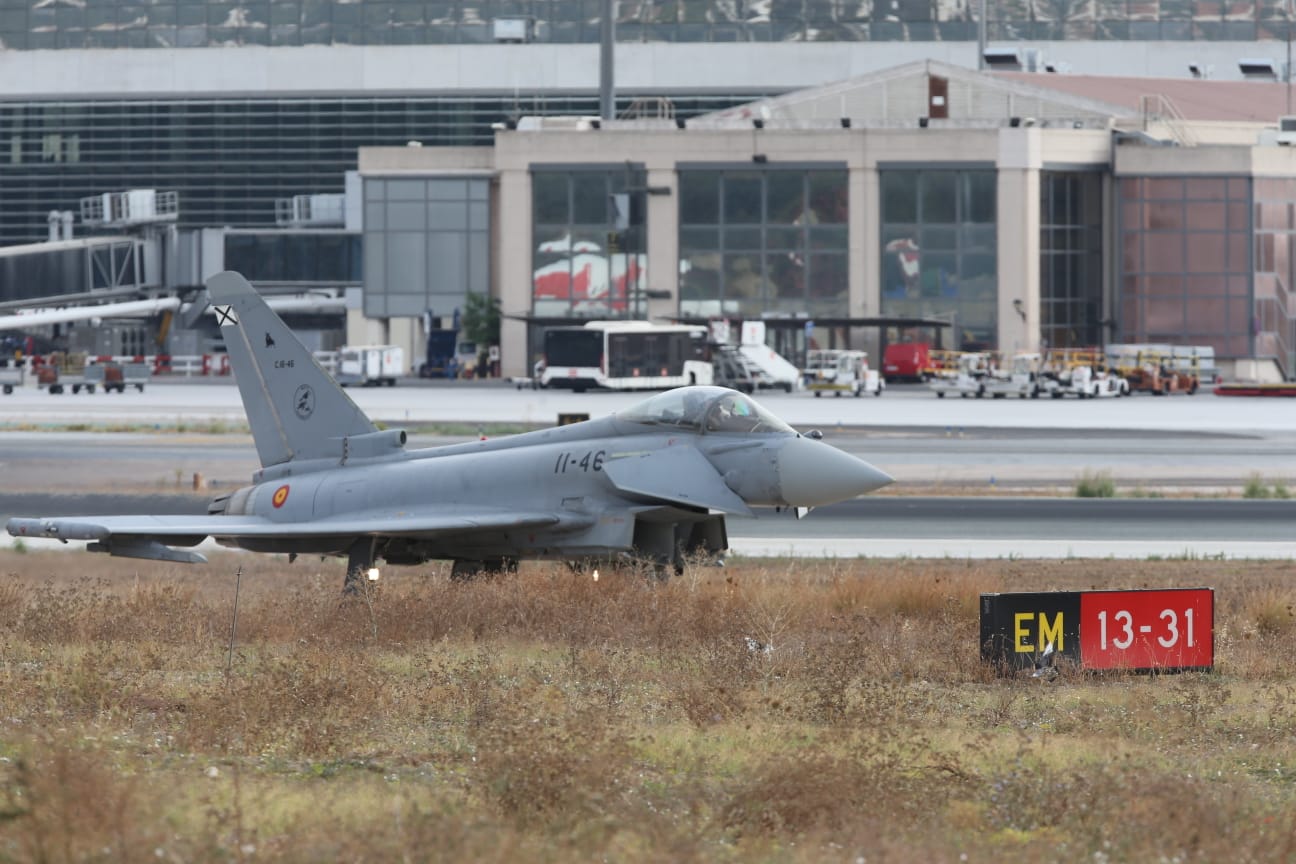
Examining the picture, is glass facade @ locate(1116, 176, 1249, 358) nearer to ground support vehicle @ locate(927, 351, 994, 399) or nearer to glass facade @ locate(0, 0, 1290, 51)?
ground support vehicle @ locate(927, 351, 994, 399)

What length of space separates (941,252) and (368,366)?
106ft

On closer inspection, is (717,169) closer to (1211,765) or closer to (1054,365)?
(1054,365)

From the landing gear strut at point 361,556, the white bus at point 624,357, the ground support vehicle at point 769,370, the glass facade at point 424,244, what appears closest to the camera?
the landing gear strut at point 361,556

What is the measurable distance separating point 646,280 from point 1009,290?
2007cm

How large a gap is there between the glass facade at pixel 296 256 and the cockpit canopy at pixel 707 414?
9998 cm

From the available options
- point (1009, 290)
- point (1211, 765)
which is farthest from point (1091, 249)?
point (1211, 765)

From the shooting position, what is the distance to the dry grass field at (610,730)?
30.0ft

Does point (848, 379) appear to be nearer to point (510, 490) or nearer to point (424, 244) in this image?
point (424, 244)

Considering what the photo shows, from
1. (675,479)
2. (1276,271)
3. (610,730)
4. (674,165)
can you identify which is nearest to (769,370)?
(674,165)

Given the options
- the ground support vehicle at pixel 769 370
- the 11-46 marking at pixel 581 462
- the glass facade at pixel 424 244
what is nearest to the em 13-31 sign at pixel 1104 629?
the 11-46 marking at pixel 581 462

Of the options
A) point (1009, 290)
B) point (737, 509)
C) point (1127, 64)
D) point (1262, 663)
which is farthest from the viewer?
point (1127, 64)

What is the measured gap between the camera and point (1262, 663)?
1738 cm

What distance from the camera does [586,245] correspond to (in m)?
106

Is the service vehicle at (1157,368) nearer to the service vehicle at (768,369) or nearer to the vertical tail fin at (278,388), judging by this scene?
the service vehicle at (768,369)
